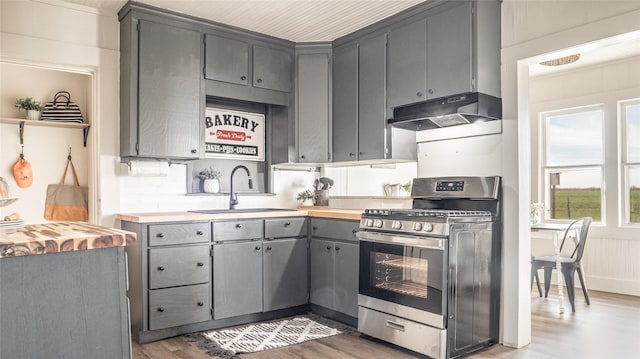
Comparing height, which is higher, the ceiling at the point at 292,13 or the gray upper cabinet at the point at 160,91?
the ceiling at the point at 292,13

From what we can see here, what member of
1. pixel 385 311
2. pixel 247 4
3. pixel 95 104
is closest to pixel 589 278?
pixel 385 311

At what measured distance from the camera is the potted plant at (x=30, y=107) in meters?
3.91

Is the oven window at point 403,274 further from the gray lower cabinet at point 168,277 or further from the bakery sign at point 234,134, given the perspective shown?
the bakery sign at point 234,134

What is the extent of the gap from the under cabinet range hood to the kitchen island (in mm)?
2329

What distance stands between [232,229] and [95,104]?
1.49 metres

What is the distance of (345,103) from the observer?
4223mm

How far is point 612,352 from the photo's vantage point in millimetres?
3070

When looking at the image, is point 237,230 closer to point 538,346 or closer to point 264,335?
point 264,335

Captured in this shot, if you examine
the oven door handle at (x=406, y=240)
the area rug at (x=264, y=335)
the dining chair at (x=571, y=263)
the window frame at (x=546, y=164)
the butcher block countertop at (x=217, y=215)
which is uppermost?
the window frame at (x=546, y=164)

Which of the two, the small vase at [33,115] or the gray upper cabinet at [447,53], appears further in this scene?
the small vase at [33,115]

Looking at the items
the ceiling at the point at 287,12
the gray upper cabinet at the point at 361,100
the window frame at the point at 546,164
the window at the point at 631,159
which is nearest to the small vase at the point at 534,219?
the window frame at the point at 546,164

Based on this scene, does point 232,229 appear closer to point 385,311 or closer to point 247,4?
point 385,311

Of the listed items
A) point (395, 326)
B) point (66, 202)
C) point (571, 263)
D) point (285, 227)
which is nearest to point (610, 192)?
point (571, 263)

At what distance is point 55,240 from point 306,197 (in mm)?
3033
